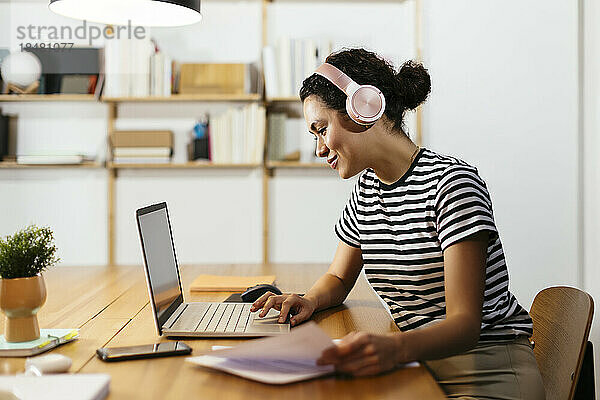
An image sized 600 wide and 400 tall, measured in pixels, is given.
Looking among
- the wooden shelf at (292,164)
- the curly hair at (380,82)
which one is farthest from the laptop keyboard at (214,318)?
the wooden shelf at (292,164)

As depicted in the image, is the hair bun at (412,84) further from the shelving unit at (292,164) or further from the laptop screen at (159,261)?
the shelving unit at (292,164)

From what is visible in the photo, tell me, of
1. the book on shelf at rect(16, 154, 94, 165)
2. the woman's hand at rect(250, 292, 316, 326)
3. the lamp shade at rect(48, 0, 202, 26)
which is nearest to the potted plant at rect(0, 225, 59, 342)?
the woman's hand at rect(250, 292, 316, 326)

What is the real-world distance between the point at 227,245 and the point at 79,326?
224cm

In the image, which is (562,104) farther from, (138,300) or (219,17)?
(138,300)

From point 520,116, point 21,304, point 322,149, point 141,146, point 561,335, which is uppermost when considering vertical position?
point 520,116

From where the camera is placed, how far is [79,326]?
1413 millimetres

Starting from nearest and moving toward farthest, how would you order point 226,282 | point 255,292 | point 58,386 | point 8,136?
1. point 58,386
2. point 255,292
3. point 226,282
4. point 8,136

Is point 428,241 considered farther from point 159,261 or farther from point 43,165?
point 43,165

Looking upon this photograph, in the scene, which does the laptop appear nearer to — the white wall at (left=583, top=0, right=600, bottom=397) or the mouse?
the mouse

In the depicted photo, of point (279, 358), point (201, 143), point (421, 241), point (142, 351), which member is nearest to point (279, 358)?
point (279, 358)

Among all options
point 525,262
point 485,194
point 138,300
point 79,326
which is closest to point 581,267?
point 525,262

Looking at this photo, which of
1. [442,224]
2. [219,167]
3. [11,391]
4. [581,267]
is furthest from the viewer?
[219,167]

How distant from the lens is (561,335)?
150 cm

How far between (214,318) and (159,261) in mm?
167
